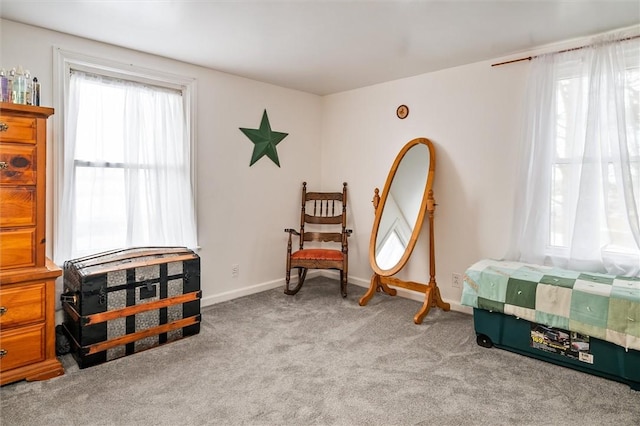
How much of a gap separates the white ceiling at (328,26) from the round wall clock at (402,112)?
0.51 m

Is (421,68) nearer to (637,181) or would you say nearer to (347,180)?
(347,180)

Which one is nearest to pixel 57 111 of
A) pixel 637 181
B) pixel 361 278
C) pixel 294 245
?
pixel 294 245

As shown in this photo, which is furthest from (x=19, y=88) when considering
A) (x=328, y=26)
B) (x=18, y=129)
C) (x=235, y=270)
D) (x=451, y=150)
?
(x=451, y=150)

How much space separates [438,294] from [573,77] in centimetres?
205

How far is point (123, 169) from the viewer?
3100mm

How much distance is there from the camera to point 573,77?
9.24 ft

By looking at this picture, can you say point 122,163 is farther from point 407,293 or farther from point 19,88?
point 407,293

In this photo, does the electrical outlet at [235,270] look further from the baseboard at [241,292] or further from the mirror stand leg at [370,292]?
the mirror stand leg at [370,292]

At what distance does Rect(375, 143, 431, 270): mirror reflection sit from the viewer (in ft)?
11.8

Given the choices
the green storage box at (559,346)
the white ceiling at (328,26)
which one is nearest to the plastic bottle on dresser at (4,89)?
the white ceiling at (328,26)

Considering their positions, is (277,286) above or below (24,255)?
below

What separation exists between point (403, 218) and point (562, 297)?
1.58 meters

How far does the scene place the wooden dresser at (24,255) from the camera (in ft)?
6.91

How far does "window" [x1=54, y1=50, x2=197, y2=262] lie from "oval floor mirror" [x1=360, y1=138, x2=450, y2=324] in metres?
1.81
